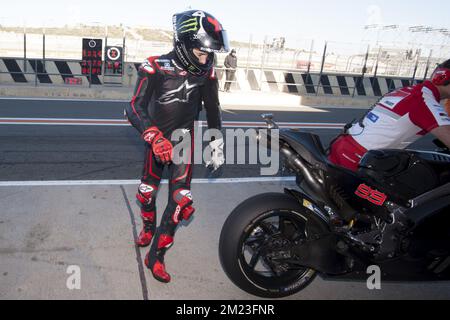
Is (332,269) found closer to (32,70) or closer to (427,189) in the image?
(427,189)

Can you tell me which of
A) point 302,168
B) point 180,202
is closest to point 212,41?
point 302,168

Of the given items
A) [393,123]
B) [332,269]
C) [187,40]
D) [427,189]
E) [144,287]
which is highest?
[187,40]

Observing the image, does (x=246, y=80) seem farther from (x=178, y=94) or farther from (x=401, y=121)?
(x=401, y=121)

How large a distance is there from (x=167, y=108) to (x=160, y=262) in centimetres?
121

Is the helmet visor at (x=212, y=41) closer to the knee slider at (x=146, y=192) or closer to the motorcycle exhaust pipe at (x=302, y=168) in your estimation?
the motorcycle exhaust pipe at (x=302, y=168)

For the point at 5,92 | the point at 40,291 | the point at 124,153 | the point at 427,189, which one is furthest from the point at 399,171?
the point at 5,92

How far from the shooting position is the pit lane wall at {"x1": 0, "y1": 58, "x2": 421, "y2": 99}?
523 inches

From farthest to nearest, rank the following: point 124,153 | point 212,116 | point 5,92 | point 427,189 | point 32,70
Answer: point 32,70 → point 5,92 → point 124,153 → point 212,116 → point 427,189

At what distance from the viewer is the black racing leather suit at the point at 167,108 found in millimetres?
3027

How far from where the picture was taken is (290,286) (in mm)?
2941

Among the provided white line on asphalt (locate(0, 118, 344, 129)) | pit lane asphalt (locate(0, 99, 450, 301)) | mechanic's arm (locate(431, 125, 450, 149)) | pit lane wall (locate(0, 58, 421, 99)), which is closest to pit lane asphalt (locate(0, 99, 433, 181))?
pit lane asphalt (locate(0, 99, 450, 301))

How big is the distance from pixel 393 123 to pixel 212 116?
1422 millimetres

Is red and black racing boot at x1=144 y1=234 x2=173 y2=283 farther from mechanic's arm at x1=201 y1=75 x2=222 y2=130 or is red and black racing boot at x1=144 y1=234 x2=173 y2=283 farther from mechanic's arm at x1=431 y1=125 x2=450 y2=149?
mechanic's arm at x1=431 y1=125 x2=450 y2=149

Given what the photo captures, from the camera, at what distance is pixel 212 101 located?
3.29m
